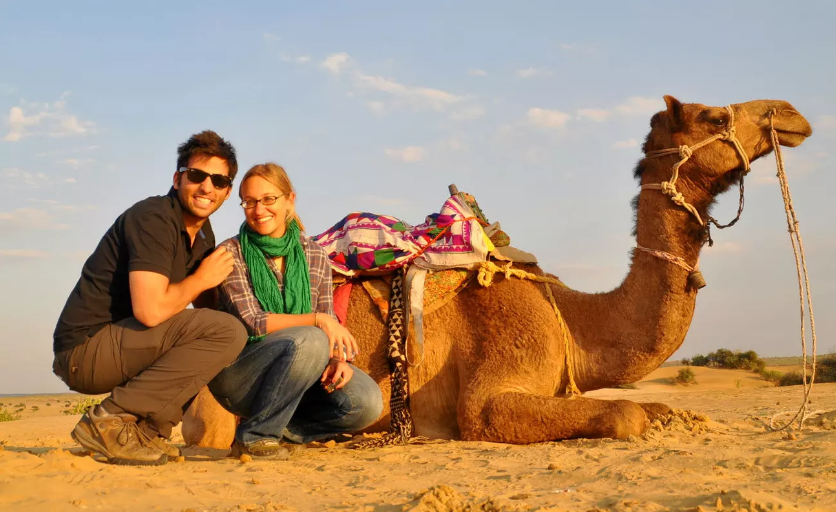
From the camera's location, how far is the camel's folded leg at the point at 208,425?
586 cm

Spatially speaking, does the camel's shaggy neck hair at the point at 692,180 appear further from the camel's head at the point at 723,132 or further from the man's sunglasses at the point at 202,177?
the man's sunglasses at the point at 202,177

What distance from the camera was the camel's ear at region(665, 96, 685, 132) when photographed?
19.3 ft

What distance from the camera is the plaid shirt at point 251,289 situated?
15.8 feet

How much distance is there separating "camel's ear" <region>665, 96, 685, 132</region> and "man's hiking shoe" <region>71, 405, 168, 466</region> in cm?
451

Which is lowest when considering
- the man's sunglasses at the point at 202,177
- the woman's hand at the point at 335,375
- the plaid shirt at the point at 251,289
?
the woman's hand at the point at 335,375

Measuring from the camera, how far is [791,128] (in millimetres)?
5844

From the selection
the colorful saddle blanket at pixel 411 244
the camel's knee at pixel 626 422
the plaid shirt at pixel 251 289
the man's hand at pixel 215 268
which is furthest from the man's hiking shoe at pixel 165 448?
the camel's knee at pixel 626 422

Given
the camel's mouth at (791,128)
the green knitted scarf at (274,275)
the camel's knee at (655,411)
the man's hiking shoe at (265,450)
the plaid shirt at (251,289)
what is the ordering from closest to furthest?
the man's hiking shoe at (265,450) → the plaid shirt at (251,289) → the green knitted scarf at (274,275) → the camel's knee at (655,411) → the camel's mouth at (791,128)

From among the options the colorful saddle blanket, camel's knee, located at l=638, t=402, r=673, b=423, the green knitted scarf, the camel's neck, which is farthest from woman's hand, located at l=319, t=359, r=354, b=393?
camel's knee, located at l=638, t=402, r=673, b=423

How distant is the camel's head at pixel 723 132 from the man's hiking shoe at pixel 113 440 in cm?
429

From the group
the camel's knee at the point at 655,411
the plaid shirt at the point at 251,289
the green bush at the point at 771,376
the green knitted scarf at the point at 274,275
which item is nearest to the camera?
the plaid shirt at the point at 251,289

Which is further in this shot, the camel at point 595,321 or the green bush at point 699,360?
the green bush at point 699,360

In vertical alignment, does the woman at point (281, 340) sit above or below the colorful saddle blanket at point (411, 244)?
below

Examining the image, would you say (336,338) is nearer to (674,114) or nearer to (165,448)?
(165,448)
